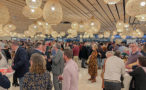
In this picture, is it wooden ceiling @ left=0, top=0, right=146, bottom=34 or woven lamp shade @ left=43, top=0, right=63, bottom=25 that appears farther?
wooden ceiling @ left=0, top=0, right=146, bottom=34

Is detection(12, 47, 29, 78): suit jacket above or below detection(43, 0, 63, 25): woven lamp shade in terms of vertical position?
below

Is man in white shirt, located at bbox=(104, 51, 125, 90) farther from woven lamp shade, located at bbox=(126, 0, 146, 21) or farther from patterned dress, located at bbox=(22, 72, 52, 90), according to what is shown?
patterned dress, located at bbox=(22, 72, 52, 90)

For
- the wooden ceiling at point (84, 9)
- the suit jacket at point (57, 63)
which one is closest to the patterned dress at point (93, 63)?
the wooden ceiling at point (84, 9)

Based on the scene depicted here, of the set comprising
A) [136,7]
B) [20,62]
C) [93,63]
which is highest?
[136,7]

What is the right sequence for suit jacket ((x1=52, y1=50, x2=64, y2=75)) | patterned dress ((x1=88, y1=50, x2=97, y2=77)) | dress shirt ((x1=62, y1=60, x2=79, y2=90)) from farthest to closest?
patterned dress ((x1=88, y1=50, x2=97, y2=77)), suit jacket ((x1=52, y1=50, x2=64, y2=75)), dress shirt ((x1=62, y1=60, x2=79, y2=90))

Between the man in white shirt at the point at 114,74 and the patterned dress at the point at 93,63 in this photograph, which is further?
the patterned dress at the point at 93,63

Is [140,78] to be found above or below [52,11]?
below

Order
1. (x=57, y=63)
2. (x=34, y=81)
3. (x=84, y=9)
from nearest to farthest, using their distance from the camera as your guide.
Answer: (x=34, y=81) → (x=57, y=63) → (x=84, y=9)

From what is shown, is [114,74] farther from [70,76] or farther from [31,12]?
[31,12]

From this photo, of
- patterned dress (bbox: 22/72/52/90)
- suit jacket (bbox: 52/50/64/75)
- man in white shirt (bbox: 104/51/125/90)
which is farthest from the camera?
suit jacket (bbox: 52/50/64/75)

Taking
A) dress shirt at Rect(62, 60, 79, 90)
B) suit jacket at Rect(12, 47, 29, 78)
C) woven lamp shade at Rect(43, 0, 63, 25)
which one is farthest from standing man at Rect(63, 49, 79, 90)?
suit jacket at Rect(12, 47, 29, 78)

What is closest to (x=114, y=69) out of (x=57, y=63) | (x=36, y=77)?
(x=57, y=63)

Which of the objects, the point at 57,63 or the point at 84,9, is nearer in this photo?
the point at 57,63

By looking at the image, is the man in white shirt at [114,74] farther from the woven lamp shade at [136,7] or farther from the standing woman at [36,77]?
the standing woman at [36,77]
